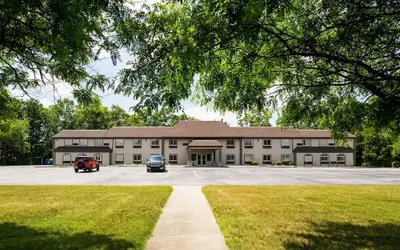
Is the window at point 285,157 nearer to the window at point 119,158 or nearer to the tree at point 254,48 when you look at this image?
the window at point 119,158

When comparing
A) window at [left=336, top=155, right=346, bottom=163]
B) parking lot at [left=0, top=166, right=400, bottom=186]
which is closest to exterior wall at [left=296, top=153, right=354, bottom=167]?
window at [left=336, top=155, right=346, bottom=163]

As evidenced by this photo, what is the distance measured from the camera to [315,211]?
1180 cm

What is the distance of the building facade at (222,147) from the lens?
61.6 meters

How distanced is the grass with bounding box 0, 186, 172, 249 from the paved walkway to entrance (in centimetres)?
31

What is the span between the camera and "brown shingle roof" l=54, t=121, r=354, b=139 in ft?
204

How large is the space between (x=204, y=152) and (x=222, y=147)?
456cm

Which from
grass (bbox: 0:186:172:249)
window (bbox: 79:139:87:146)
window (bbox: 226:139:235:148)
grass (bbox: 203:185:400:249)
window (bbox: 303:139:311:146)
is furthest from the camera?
window (bbox: 79:139:87:146)

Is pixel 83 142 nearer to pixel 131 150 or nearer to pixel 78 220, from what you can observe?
pixel 131 150

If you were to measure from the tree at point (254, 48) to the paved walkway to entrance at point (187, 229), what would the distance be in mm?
2990

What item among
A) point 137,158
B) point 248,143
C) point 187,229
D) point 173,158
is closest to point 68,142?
point 137,158

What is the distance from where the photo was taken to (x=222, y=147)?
61250mm

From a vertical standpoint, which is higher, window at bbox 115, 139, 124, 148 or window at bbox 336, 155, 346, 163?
window at bbox 115, 139, 124, 148

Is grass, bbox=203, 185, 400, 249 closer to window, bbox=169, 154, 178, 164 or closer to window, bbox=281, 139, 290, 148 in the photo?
window, bbox=169, 154, 178, 164

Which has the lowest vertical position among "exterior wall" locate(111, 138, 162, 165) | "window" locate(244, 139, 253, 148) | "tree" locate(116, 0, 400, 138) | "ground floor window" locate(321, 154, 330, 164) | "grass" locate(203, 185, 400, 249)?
"ground floor window" locate(321, 154, 330, 164)
